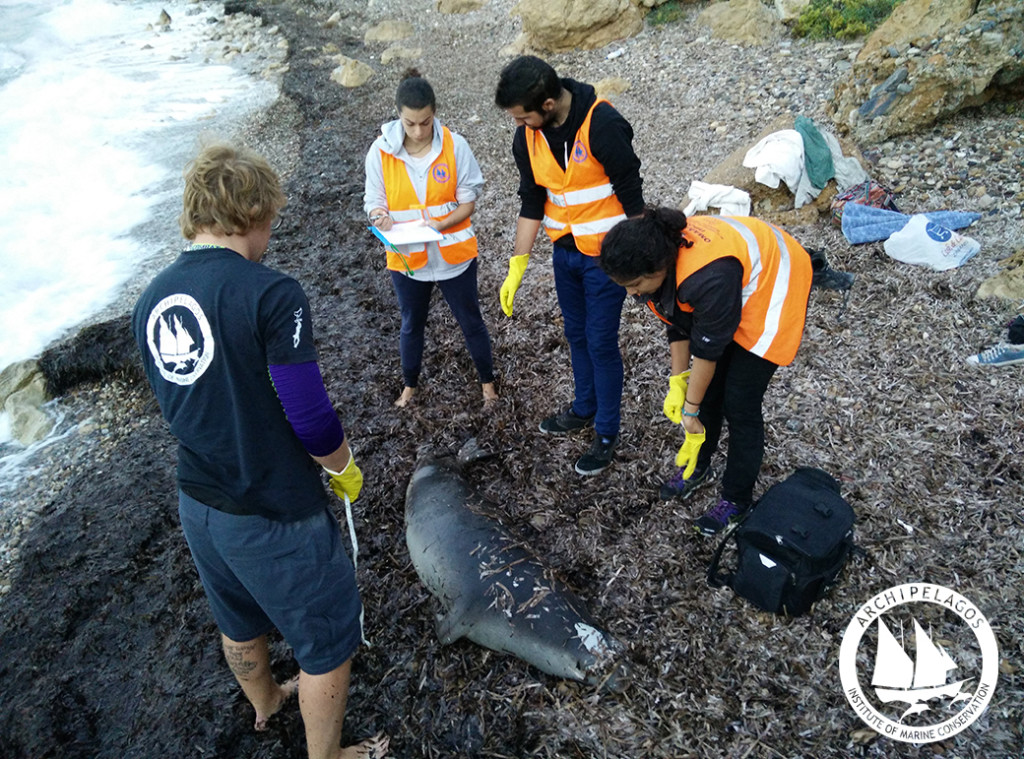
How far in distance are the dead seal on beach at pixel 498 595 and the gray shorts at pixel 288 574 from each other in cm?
80

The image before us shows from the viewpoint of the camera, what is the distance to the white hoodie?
316 cm

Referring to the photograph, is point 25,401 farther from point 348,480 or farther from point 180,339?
point 180,339

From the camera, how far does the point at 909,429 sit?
3.38 m

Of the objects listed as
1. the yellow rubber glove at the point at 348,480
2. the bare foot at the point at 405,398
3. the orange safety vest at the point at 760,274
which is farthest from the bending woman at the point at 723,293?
the bare foot at the point at 405,398

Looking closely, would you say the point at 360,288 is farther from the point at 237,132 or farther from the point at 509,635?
the point at 237,132

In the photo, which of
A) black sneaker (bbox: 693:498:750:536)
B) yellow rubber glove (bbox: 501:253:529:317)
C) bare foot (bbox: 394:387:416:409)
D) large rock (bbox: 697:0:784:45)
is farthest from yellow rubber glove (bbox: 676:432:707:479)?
large rock (bbox: 697:0:784:45)

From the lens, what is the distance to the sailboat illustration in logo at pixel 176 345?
5.32 feet

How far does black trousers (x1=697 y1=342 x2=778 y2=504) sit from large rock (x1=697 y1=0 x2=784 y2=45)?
22.9 feet

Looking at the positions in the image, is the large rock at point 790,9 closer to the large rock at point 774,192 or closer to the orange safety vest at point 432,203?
the large rock at point 774,192

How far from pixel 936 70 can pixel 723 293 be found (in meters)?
4.66

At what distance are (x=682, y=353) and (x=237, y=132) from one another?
9191mm

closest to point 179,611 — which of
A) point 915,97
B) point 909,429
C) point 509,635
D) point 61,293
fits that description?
point 509,635

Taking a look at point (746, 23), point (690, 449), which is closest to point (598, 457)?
point (690, 449)

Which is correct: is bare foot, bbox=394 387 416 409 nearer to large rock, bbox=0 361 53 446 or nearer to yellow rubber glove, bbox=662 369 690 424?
yellow rubber glove, bbox=662 369 690 424
